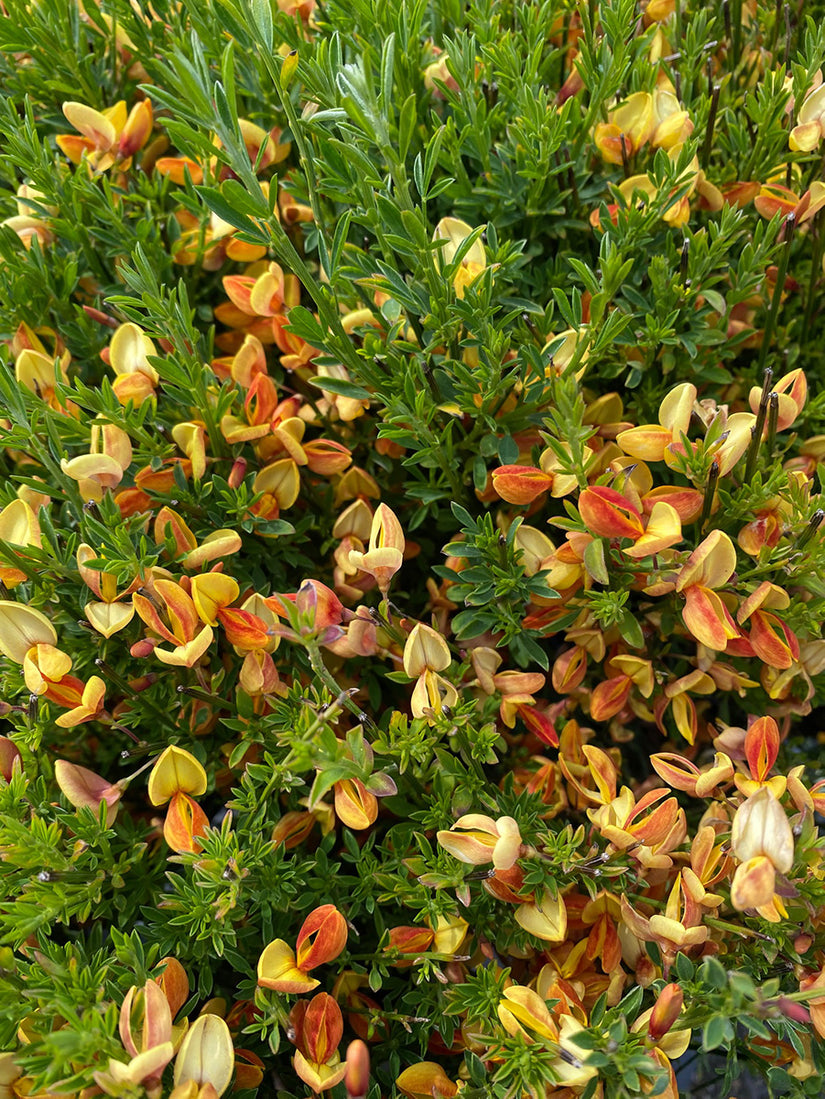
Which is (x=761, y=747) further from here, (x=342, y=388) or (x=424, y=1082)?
(x=342, y=388)

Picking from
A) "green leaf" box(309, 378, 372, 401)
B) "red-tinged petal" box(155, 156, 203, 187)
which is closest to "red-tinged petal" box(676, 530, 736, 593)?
"green leaf" box(309, 378, 372, 401)

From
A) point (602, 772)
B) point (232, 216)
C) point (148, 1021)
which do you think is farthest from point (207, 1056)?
point (232, 216)

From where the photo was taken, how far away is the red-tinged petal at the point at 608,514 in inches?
41.4

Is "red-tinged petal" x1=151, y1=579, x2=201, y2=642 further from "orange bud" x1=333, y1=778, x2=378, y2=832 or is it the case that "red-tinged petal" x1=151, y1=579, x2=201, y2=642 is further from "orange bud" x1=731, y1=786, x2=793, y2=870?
"orange bud" x1=731, y1=786, x2=793, y2=870

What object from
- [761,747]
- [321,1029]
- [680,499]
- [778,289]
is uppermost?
[778,289]

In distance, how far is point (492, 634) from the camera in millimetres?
1358

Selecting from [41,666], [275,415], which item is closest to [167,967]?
[41,666]

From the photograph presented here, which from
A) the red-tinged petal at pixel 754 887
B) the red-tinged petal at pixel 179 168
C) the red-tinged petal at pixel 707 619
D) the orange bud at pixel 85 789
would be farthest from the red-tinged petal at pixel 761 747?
the red-tinged petal at pixel 179 168

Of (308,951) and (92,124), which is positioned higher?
(92,124)

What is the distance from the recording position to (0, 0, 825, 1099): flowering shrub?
3.34 ft

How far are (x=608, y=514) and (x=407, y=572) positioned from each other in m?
0.50

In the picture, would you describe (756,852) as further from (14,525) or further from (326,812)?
(14,525)

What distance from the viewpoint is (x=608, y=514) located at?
3.45 ft

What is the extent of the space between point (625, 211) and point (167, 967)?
1.09 metres
